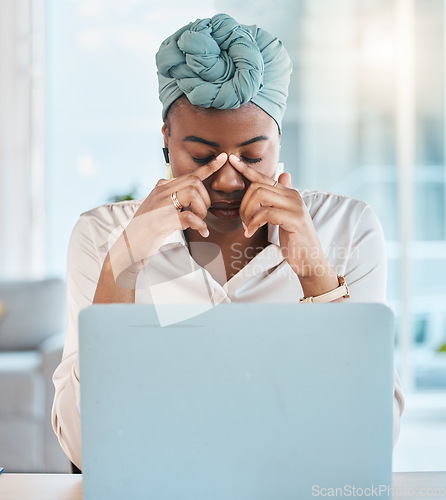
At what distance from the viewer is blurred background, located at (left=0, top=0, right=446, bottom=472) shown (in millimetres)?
3826

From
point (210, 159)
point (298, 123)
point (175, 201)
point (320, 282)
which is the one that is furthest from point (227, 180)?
point (298, 123)

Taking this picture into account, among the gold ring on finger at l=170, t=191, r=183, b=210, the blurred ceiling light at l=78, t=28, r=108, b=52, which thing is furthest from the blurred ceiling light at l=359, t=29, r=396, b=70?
the gold ring on finger at l=170, t=191, r=183, b=210

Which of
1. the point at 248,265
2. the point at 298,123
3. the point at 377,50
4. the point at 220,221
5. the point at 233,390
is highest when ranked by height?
the point at 377,50

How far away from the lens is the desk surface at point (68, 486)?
81 cm

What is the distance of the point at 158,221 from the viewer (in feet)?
3.43

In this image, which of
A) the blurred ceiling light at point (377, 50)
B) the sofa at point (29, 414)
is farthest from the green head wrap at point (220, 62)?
the blurred ceiling light at point (377, 50)

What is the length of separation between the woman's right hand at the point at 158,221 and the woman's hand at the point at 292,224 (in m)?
0.09

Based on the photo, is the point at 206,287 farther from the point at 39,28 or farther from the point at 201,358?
the point at 39,28

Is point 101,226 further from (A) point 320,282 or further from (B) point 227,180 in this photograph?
(A) point 320,282

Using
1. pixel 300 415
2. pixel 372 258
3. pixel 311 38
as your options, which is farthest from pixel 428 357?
pixel 300 415

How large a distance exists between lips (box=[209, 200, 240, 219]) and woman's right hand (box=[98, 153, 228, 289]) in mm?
214

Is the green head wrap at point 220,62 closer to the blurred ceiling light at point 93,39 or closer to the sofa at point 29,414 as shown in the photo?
the sofa at point 29,414

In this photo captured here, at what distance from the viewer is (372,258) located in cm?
134

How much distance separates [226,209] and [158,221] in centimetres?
28
